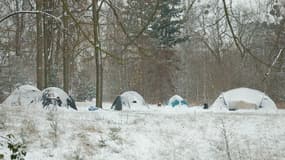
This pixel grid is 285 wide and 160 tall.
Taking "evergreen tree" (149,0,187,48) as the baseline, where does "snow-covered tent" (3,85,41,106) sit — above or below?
below

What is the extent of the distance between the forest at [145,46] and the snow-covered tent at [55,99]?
1440 mm

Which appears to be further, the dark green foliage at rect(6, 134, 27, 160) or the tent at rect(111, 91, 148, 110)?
the tent at rect(111, 91, 148, 110)

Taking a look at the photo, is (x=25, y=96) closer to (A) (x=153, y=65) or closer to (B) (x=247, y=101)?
(A) (x=153, y=65)

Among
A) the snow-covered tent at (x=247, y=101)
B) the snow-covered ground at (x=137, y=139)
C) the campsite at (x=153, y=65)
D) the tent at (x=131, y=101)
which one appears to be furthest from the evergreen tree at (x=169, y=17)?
the snow-covered tent at (x=247, y=101)

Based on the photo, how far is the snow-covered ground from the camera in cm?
873

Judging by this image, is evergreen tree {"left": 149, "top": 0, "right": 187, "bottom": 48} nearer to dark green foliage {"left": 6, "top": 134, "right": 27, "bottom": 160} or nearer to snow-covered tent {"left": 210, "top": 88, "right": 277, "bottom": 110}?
dark green foliage {"left": 6, "top": 134, "right": 27, "bottom": 160}

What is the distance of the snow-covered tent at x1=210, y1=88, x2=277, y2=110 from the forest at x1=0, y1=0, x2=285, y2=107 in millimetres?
651

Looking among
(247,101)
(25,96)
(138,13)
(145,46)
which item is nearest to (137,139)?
(145,46)

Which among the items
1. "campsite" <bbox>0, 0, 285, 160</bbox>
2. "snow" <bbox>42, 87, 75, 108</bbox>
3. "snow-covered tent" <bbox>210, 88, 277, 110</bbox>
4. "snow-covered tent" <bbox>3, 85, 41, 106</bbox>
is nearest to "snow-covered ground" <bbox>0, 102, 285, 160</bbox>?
"campsite" <bbox>0, 0, 285, 160</bbox>

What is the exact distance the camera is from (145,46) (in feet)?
28.6

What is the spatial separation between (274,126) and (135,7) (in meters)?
10.4

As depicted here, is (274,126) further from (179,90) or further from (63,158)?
(179,90)

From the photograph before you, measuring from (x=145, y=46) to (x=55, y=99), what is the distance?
10.5 meters

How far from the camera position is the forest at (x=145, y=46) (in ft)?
11.3
